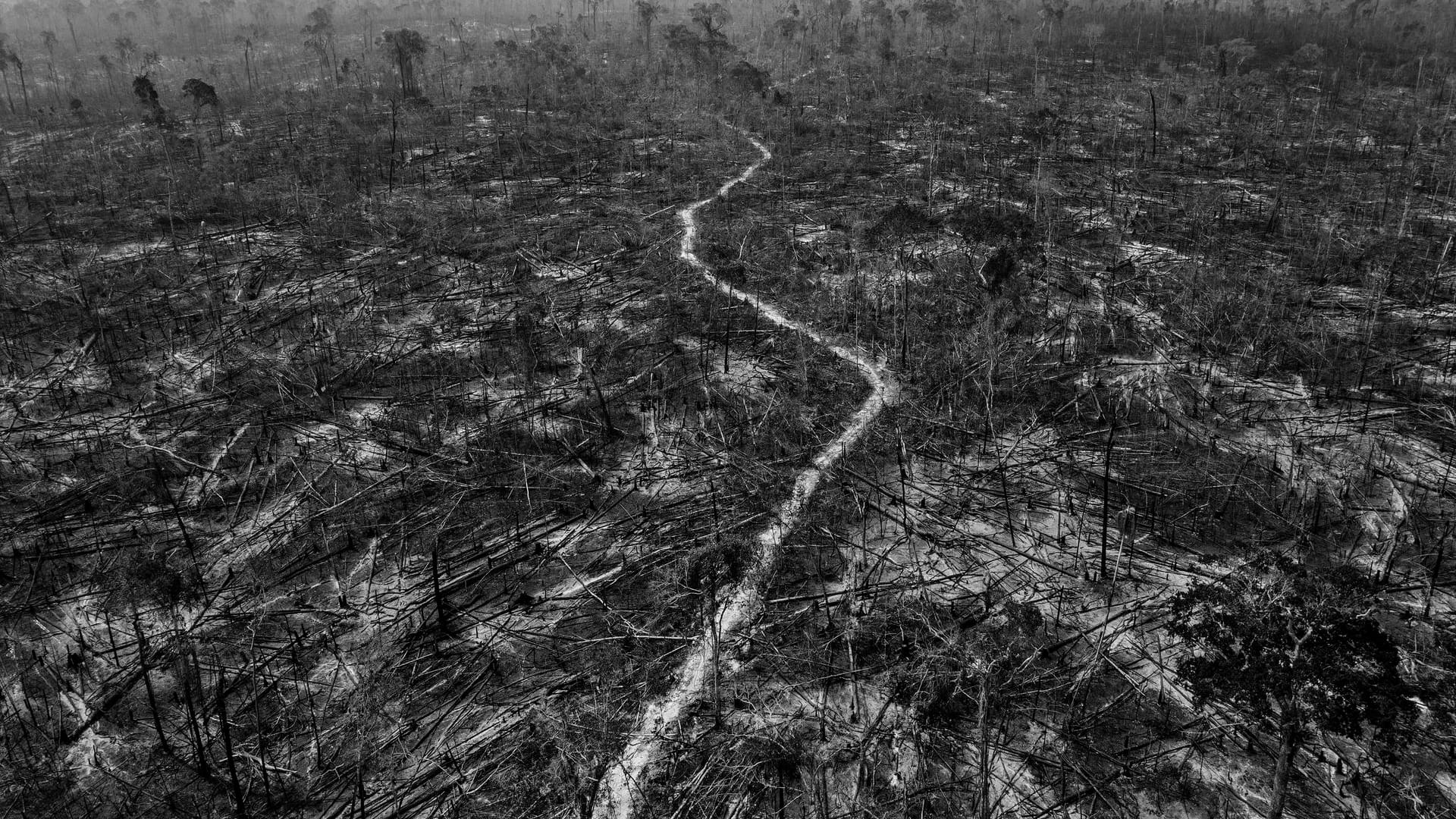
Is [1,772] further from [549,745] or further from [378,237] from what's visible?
[378,237]

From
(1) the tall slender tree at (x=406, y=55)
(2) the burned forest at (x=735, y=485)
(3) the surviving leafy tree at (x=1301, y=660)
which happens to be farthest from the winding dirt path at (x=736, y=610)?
(1) the tall slender tree at (x=406, y=55)

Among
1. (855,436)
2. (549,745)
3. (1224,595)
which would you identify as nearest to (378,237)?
(855,436)

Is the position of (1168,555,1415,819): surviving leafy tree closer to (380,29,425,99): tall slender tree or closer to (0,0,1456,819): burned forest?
(0,0,1456,819): burned forest

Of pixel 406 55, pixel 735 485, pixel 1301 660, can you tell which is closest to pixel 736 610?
pixel 735 485

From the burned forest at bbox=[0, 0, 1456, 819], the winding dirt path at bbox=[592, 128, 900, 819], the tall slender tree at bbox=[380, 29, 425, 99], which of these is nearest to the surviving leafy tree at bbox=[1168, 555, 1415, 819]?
the burned forest at bbox=[0, 0, 1456, 819]

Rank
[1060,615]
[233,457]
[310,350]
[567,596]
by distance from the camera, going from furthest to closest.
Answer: [310,350]
[233,457]
[567,596]
[1060,615]

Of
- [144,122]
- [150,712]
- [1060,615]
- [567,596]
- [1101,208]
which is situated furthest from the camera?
[144,122]
